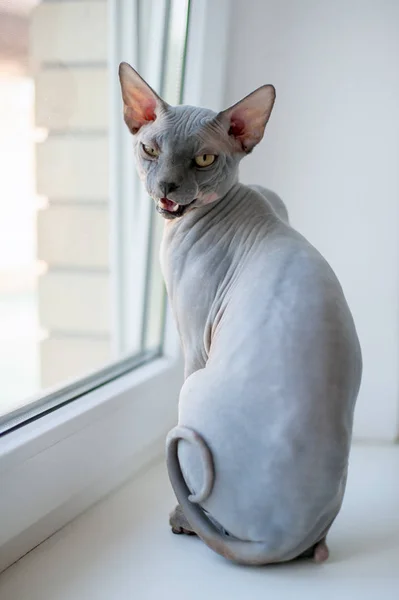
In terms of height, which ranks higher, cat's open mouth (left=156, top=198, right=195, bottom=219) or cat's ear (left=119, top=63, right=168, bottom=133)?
cat's ear (left=119, top=63, right=168, bottom=133)

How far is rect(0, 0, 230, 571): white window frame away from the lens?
777mm

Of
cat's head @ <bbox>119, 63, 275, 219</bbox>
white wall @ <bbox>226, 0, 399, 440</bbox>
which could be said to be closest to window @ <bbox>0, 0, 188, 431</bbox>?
white wall @ <bbox>226, 0, 399, 440</bbox>

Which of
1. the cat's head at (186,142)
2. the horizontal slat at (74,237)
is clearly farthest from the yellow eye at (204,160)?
the horizontal slat at (74,237)

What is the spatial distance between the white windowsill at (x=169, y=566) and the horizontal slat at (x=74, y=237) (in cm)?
53

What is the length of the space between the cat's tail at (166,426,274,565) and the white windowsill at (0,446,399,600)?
0.10ft

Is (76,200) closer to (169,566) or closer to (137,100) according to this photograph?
(137,100)

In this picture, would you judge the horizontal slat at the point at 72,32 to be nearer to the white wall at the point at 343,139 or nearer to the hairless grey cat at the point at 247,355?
the white wall at the point at 343,139

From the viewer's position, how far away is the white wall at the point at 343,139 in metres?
1.09

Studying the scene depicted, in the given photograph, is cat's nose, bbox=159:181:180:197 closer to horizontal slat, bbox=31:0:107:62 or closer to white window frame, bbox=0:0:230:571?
white window frame, bbox=0:0:230:571

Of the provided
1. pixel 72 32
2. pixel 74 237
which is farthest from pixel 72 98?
pixel 74 237

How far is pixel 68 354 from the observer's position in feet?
4.21

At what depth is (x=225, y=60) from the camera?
112 centimetres

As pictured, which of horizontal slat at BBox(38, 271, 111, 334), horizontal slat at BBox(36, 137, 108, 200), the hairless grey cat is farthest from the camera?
horizontal slat at BBox(38, 271, 111, 334)

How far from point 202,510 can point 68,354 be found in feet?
1.90
